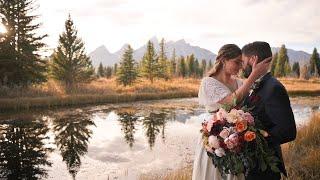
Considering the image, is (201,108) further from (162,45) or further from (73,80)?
(162,45)

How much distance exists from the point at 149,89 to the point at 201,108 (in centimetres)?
1064

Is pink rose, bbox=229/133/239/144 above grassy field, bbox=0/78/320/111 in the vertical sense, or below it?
above

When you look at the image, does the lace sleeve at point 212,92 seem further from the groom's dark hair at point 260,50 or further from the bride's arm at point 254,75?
the groom's dark hair at point 260,50

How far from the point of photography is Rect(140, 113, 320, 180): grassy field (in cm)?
704

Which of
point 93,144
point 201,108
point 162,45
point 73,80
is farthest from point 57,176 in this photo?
point 162,45

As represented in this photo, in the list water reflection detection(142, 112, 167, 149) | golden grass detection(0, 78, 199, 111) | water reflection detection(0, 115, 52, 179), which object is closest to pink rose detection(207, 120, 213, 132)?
water reflection detection(0, 115, 52, 179)

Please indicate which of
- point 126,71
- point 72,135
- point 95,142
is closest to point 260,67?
point 95,142

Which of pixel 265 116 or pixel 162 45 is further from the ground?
pixel 162 45

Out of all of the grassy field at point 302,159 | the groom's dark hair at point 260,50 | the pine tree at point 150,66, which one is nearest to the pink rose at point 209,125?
the groom's dark hair at point 260,50

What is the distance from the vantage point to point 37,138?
14.9 metres

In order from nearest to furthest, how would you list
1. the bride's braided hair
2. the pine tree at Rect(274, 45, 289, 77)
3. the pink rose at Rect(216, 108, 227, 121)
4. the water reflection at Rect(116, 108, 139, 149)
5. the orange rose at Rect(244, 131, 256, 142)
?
1. the orange rose at Rect(244, 131, 256, 142)
2. the pink rose at Rect(216, 108, 227, 121)
3. the bride's braided hair
4. the water reflection at Rect(116, 108, 139, 149)
5. the pine tree at Rect(274, 45, 289, 77)

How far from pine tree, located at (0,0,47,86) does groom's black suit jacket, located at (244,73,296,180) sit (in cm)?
2459

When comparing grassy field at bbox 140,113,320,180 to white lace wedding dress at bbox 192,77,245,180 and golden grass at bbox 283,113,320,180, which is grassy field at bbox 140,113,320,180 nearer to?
golden grass at bbox 283,113,320,180

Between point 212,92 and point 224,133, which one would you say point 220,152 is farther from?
point 212,92
